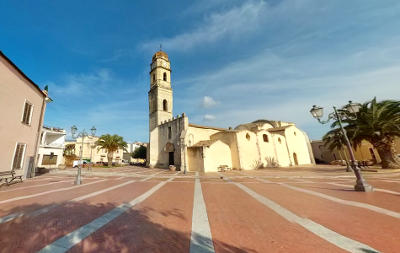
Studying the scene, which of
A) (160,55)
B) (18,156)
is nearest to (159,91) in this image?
(160,55)

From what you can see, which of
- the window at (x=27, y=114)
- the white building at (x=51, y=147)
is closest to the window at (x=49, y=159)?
the white building at (x=51, y=147)

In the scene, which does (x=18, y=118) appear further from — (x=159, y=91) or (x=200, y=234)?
(x=159, y=91)

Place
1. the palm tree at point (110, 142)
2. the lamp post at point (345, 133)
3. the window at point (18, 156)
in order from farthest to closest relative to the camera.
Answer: the palm tree at point (110, 142), the window at point (18, 156), the lamp post at point (345, 133)

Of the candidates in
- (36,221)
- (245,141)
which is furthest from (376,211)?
(245,141)

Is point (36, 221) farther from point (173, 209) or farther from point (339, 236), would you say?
point (339, 236)

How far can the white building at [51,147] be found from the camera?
24031 millimetres

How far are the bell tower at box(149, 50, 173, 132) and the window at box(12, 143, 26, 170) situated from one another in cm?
1785

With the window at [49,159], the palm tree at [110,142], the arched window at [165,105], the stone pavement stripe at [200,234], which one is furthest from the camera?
the palm tree at [110,142]

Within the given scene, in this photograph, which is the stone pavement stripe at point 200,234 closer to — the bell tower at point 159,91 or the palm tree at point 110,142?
the bell tower at point 159,91

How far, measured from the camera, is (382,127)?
1312 centimetres

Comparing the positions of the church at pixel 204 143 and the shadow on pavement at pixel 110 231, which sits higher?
the church at pixel 204 143

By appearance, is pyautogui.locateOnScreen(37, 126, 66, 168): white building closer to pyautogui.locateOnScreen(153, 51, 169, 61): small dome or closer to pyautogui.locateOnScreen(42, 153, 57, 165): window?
pyautogui.locateOnScreen(42, 153, 57, 165): window

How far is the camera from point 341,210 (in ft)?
14.5

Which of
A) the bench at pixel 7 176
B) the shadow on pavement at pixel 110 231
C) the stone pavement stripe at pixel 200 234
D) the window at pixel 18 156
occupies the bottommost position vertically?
the stone pavement stripe at pixel 200 234
